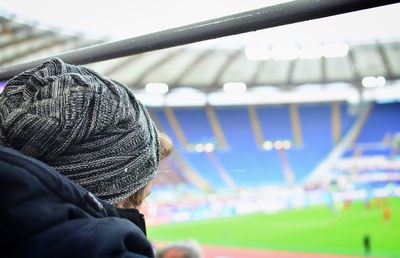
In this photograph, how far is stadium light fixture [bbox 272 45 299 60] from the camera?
1016cm

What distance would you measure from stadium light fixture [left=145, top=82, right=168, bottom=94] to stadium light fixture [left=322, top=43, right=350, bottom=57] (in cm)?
517

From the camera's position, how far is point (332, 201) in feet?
41.7

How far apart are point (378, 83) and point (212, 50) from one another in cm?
554

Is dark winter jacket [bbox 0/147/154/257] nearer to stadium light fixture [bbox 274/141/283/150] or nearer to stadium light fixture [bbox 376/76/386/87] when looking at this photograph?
stadium light fixture [bbox 376/76/386/87]

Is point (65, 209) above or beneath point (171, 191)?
above

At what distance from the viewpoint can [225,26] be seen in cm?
52

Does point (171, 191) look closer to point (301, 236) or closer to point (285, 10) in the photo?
point (301, 236)

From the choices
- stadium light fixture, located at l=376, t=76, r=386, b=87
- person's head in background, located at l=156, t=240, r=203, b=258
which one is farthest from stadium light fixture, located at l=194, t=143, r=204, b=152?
person's head in background, located at l=156, t=240, r=203, b=258

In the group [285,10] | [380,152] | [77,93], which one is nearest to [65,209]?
[77,93]

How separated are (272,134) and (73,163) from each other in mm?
13951

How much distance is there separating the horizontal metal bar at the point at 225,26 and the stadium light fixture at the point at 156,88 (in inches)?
489

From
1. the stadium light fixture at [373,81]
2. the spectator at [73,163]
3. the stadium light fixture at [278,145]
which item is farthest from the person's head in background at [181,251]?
the stadium light fixture at [278,145]

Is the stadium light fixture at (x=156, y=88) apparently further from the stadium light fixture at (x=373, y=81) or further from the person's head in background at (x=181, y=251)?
the person's head in background at (x=181, y=251)

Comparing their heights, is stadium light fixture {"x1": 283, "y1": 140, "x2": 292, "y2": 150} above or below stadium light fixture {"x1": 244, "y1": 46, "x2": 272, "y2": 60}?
below
